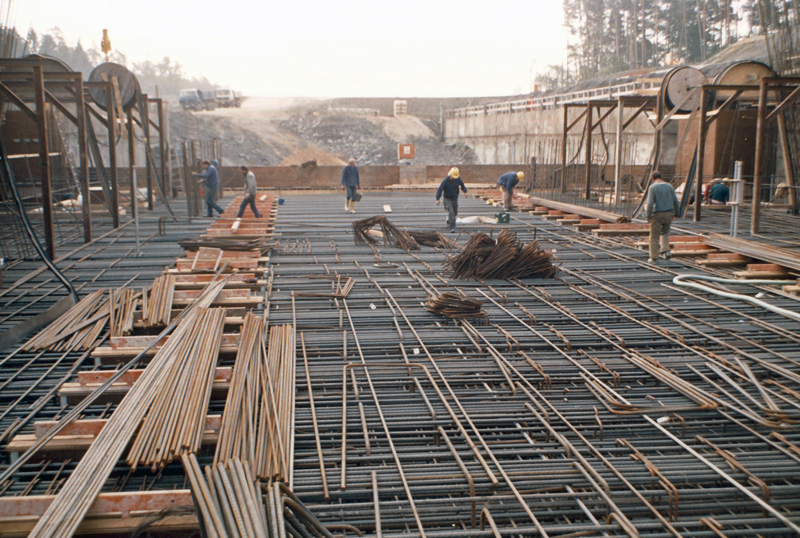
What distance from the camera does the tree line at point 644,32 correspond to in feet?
193

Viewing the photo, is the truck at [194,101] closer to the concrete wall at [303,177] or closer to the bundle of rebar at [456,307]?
the concrete wall at [303,177]

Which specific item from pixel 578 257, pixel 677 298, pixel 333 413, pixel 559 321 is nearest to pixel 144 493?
pixel 333 413

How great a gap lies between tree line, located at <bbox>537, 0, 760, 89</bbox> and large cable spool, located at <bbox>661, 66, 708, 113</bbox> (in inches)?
1604

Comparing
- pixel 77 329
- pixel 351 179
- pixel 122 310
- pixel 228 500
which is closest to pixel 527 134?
pixel 351 179

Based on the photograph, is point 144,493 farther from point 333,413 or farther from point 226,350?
point 226,350

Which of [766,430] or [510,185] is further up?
[510,185]

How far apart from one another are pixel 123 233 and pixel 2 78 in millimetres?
3586

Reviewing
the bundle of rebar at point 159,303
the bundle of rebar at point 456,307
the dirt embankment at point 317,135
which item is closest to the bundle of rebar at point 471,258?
the bundle of rebar at point 456,307

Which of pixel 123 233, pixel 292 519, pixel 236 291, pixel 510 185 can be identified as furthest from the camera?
pixel 510 185

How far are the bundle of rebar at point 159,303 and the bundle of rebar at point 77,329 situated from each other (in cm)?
45

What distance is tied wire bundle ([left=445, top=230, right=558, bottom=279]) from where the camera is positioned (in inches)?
374

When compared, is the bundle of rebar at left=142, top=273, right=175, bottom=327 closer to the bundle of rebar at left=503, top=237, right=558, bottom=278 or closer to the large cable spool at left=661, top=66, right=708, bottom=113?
the bundle of rebar at left=503, top=237, right=558, bottom=278

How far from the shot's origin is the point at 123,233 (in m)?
13.7

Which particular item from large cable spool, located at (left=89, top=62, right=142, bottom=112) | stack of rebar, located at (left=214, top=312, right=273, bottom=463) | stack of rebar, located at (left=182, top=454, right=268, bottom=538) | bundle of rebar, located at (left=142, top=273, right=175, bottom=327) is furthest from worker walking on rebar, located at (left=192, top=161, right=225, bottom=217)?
stack of rebar, located at (left=182, top=454, right=268, bottom=538)
